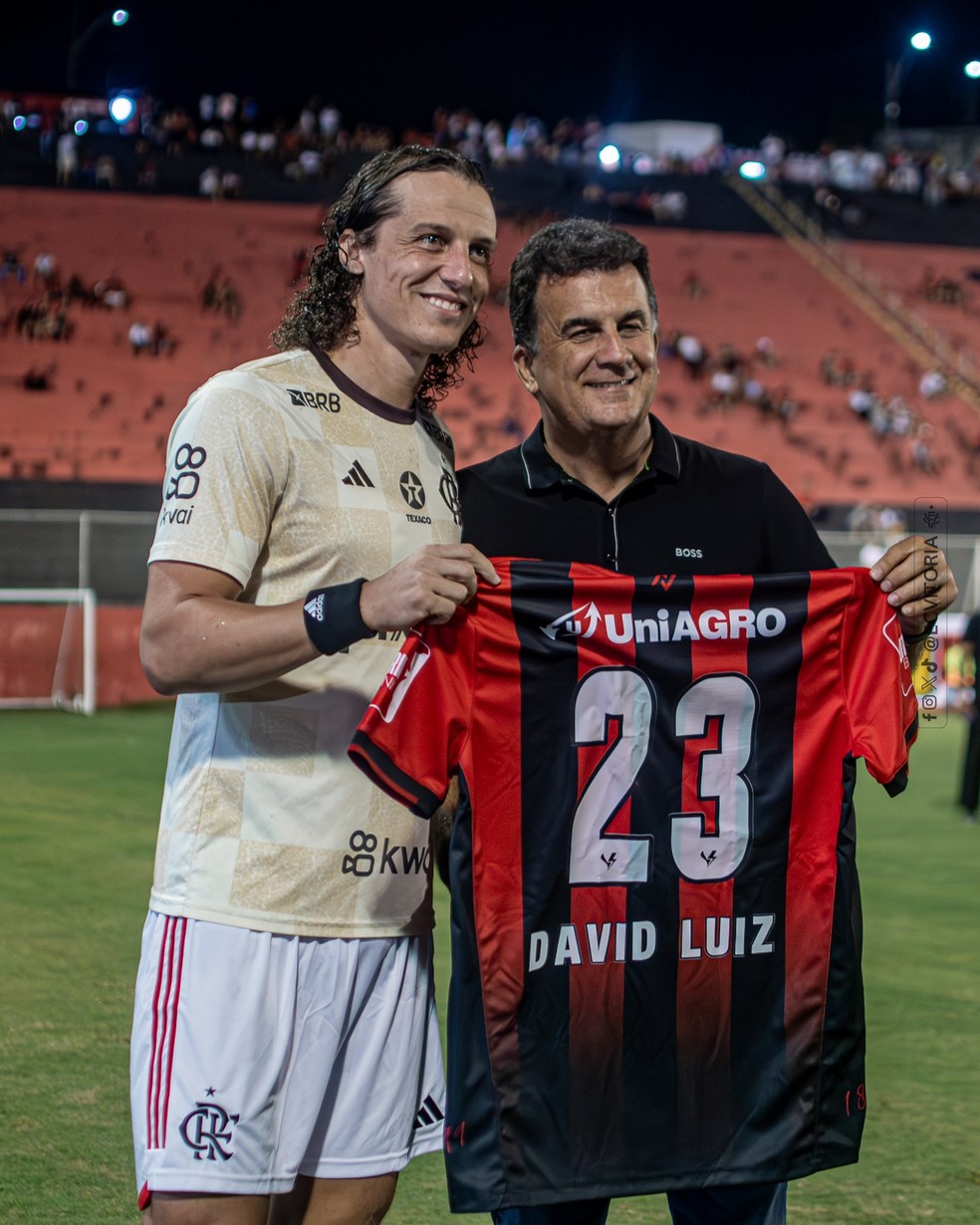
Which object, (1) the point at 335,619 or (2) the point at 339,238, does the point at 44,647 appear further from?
(1) the point at 335,619

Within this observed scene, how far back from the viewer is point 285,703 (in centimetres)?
236

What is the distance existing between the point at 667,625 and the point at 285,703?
27.7 inches

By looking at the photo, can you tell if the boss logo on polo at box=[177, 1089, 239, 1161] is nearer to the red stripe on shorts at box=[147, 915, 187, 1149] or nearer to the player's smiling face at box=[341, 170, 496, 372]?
the red stripe on shorts at box=[147, 915, 187, 1149]

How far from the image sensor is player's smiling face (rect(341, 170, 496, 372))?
246 cm

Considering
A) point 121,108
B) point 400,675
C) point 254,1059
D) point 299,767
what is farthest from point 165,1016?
point 121,108

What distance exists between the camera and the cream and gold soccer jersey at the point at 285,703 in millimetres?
2271

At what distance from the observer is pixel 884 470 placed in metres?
25.0

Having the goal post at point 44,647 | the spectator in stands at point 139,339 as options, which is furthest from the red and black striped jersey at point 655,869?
the spectator in stands at point 139,339

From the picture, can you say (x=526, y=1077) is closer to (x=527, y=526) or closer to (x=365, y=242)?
(x=527, y=526)

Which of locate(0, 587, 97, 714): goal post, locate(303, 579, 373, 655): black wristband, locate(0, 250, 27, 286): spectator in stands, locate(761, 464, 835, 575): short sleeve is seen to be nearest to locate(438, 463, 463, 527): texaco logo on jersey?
locate(303, 579, 373, 655): black wristband

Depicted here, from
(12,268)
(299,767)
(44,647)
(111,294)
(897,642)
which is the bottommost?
(44,647)

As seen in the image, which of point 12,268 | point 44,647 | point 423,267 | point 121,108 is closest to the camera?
point 423,267

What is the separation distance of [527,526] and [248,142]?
27631 millimetres

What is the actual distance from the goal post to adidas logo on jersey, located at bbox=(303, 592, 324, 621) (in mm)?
13244
